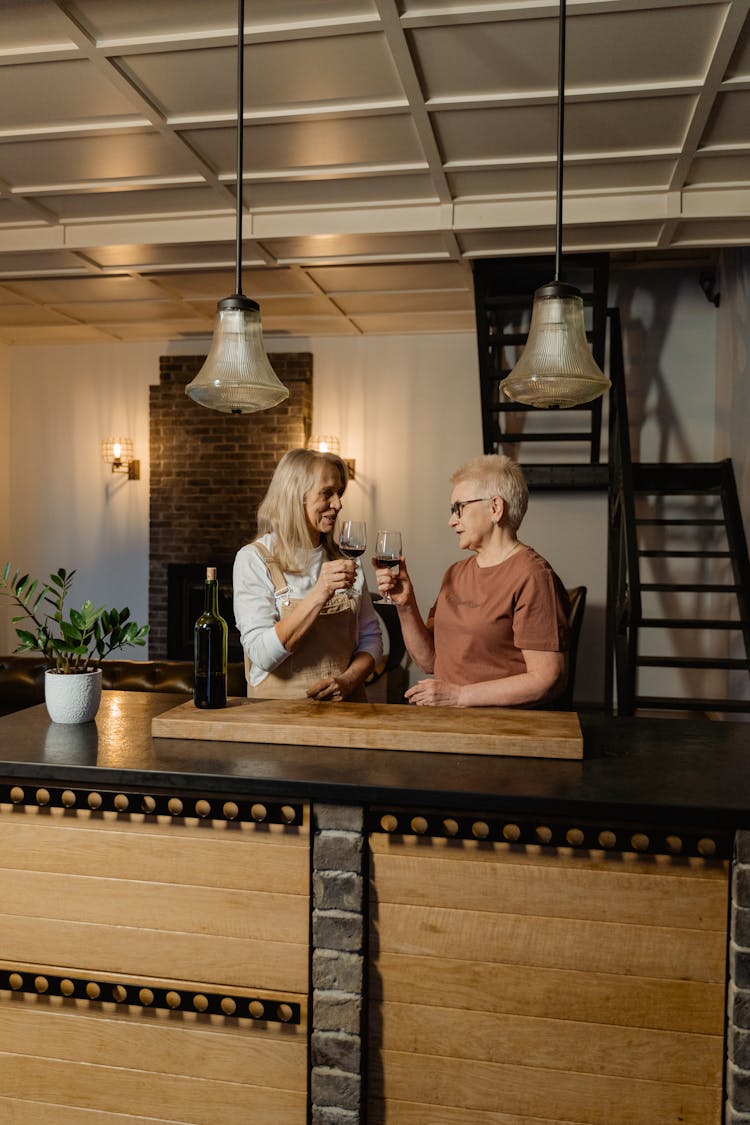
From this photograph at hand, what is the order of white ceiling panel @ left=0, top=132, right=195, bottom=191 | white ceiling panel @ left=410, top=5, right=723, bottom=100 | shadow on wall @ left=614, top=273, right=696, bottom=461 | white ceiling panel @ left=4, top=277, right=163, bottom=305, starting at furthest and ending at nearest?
shadow on wall @ left=614, top=273, right=696, bottom=461 → white ceiling panel @ left=4, top=277, right=163, bottom=305 → white ceiling panel @ left=0, top=132, right=195, bottom=191 → white ceiling panel @ left=410, top=5, right=723, bottom=100

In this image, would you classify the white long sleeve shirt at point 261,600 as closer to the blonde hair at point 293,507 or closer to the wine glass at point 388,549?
the blonde hair at point 293,507

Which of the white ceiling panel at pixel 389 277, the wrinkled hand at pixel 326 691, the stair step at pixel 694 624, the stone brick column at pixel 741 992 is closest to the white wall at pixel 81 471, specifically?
the white ceiling panel at pixel 389 277

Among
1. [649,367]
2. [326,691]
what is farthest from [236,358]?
[649,367]

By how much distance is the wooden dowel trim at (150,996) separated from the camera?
1669 mm

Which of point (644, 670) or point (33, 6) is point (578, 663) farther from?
point (33, 6)

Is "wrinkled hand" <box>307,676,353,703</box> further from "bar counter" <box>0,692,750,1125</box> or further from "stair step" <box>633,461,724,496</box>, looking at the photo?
"stair step" <box>633,461,724,496</box>

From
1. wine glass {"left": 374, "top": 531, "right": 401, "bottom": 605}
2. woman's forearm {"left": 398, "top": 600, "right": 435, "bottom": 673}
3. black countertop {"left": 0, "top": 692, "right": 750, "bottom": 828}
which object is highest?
wine glass {"left": 374, "top": 531, "right": 401, "bottom": 605}

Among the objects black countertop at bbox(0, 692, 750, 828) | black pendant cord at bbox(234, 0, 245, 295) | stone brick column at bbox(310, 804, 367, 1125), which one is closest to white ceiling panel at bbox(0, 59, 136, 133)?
black pendant cord at bbox(234, 0, 245, 295)

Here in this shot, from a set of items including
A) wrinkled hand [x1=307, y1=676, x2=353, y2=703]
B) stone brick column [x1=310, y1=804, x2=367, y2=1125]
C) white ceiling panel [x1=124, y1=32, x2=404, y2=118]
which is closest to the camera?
stone brick column [x1=310, y1=804, x2=367, y2=1125]

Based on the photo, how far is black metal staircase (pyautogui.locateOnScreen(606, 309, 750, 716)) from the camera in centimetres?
458

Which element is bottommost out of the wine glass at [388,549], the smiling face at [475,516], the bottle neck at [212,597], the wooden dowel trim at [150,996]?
the wooden dowel trim at [150,996]

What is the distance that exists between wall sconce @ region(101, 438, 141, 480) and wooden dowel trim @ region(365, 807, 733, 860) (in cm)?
650

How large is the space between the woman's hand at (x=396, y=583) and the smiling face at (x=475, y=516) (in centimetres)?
20

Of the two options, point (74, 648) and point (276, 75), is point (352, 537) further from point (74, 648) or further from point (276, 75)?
point (276, 75)
